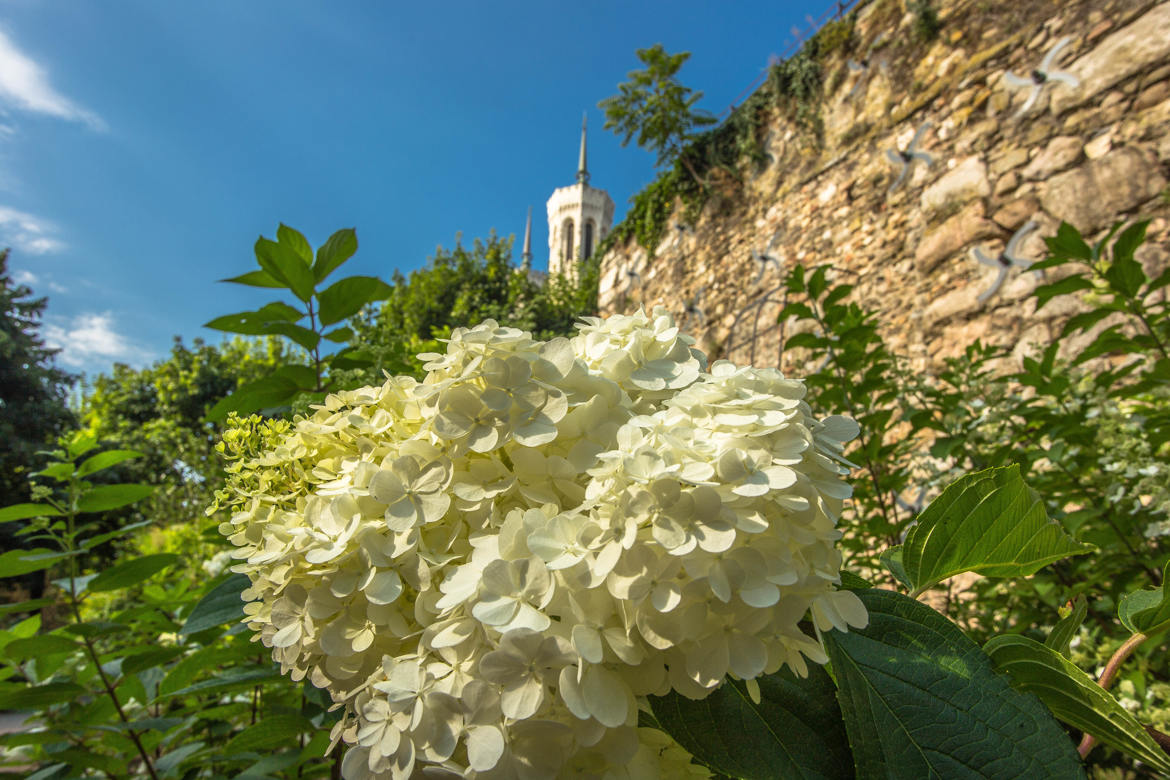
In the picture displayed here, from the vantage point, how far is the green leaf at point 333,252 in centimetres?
117

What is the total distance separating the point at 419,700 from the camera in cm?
42

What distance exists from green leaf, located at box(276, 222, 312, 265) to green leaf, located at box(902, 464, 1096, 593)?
1.12 meters

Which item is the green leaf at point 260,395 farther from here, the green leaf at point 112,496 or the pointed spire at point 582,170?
the pointed spire at point 582,170

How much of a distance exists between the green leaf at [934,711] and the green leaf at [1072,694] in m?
0.04

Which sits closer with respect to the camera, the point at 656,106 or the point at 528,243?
the point at 656,106

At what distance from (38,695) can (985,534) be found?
161 centimetres

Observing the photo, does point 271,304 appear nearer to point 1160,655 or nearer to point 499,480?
point 499,480

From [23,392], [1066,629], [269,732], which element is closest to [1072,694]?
[1066,629]

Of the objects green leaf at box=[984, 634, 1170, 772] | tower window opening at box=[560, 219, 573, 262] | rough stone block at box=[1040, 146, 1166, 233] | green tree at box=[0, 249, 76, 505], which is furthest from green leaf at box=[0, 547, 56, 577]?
tower window opening at box=[560, 219, 573, 262]

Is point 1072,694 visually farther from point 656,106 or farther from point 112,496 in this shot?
point 656,106

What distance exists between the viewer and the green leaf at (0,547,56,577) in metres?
1.04

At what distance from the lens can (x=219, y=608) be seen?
1010 mm

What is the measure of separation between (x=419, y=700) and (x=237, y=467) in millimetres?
353

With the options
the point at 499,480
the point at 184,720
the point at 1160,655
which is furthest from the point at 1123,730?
the point at 184,720
